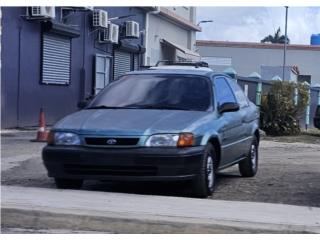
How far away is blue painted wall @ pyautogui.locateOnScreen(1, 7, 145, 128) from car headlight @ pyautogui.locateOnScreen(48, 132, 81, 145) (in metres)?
8.69

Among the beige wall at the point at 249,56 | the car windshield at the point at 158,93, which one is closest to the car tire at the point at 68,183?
the car windshield at the point at 158,93

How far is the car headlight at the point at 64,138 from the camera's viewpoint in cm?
760

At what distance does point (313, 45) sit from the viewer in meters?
50.1

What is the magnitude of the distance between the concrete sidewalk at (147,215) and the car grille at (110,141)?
0.59 meters

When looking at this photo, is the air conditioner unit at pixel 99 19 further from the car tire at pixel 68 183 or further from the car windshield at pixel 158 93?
the car tire at pixel 68 183

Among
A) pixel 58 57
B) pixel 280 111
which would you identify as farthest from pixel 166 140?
pixel 280 111

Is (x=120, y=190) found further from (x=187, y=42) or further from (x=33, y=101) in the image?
(x=187, y=42)

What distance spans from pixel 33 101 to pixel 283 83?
26.8 feet

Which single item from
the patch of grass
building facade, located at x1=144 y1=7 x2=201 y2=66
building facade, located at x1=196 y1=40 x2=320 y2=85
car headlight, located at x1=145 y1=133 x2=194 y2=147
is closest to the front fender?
car headlight, located at x1=145 y1=133 x2=194 y2=147

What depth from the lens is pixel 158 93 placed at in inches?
333

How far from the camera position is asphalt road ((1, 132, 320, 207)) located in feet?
26.9

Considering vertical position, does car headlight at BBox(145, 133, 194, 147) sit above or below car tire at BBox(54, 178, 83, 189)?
above

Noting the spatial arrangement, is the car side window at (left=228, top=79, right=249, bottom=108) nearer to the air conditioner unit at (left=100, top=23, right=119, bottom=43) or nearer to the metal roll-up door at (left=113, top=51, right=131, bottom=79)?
the air conditioner unit at (left=100, top=23, right=119, bottom=43)
